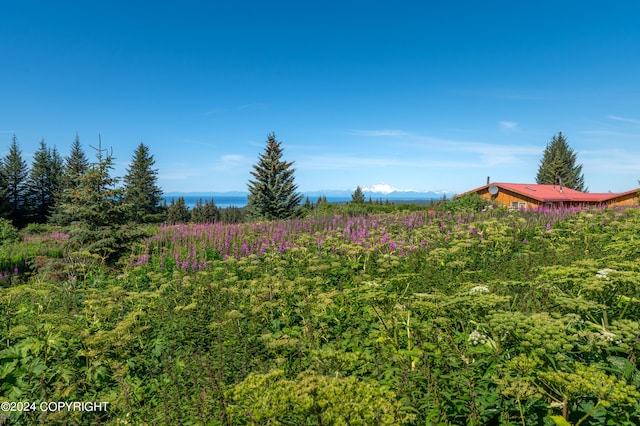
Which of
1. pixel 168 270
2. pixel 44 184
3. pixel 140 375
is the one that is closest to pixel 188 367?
pixel 140 375

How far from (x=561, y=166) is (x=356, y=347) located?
242 feet

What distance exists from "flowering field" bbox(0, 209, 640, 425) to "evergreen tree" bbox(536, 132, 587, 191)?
217 feet

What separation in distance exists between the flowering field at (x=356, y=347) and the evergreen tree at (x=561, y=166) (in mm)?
66232

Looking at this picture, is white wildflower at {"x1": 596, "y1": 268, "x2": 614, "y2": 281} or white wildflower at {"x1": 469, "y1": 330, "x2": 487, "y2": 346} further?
white wildflower at {"x1": 596, "y1": 268, "x2": 614, "y2": 281}

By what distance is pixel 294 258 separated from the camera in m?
8.82

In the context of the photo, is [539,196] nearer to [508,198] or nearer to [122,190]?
[508,198]

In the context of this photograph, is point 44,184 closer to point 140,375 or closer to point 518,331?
point 140,375

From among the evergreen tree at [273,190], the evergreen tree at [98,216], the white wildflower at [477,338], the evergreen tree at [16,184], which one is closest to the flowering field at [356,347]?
the white wildflower at [477,338]

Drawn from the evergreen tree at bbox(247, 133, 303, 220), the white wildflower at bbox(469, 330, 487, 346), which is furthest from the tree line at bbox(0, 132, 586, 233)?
the white wildflower at bbox(469, 330, 487, 346)

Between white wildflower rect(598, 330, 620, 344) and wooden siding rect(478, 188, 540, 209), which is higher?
wooden siding rect(478, 188, 540, 209)

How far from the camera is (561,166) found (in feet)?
205

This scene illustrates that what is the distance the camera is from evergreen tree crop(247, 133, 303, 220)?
3650cm

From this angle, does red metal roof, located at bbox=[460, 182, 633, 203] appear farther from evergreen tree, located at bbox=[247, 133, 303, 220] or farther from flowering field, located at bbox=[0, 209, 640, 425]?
flowering field, located at bbox=[0, 209, 640, 425]

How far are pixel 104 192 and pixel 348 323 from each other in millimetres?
11289
